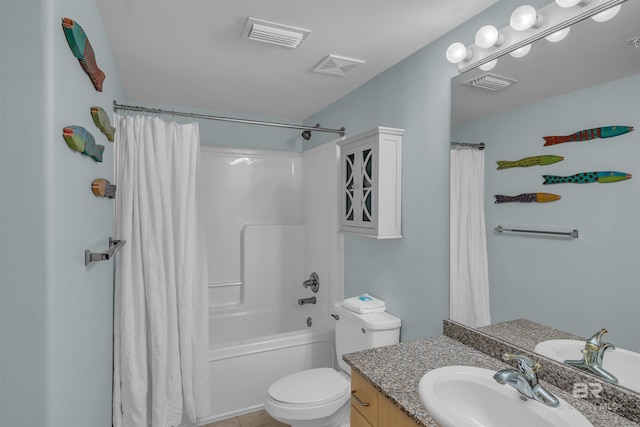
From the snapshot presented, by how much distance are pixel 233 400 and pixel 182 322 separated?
693mm

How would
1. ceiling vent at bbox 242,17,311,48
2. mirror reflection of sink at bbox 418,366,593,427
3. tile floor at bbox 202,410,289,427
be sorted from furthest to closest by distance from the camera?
tile floor at bbox 202,410,289,427, ceiling vent at bbox 242,17,311,48, mirror reflection of sink at bbox 418,366,593,427

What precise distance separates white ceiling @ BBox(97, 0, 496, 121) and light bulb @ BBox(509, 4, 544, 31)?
26cm

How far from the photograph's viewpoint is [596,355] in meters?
1.15

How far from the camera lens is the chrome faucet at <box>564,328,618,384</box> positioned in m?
1.13

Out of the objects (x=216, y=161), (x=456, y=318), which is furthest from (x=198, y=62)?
(x=456, y=318)

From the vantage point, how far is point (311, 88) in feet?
8.55

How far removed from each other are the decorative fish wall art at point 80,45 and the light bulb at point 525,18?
59.9 inches

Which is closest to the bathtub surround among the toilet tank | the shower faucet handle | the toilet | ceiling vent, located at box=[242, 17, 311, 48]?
the shower faucet handle

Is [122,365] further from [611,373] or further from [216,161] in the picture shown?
[611,373]

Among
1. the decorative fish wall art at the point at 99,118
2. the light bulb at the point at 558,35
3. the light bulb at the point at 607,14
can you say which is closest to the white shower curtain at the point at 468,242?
the light bulb at the point at 558,35

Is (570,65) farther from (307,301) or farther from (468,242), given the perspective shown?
(307,301)

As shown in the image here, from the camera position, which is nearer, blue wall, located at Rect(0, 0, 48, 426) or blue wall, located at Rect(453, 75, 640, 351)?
blue wall, located at Rect(0, 0, 48, 426)

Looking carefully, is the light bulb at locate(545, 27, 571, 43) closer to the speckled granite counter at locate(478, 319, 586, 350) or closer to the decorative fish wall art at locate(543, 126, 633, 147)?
the decorative fish wall art at locate(543, 126, 633, 147)

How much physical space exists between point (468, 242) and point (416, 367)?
0.64 metres
